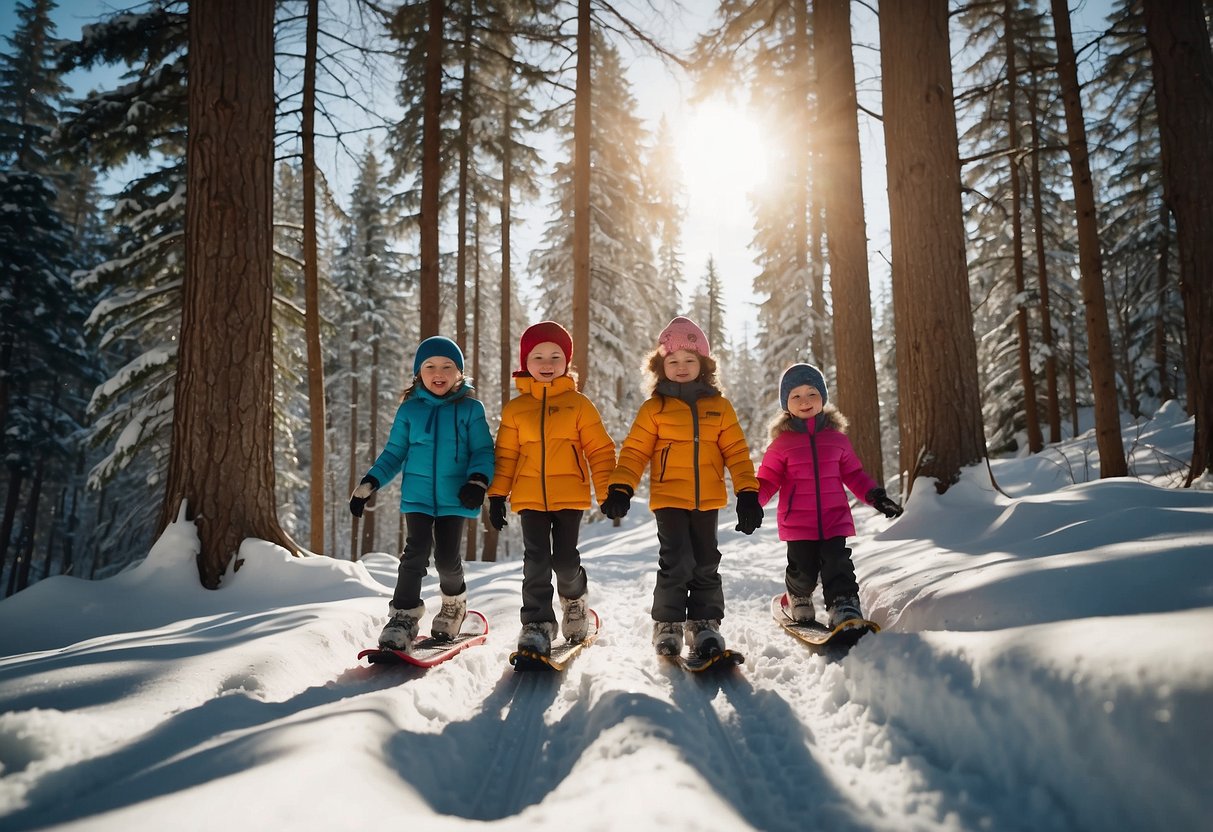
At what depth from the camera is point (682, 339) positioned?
3732 millimetres

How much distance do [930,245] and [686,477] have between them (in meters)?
4.11

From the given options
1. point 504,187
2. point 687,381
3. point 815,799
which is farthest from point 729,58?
point 815,799

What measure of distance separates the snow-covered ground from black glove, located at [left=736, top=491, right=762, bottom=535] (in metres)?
0.81

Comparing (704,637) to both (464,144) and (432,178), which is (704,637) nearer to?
(432,178)

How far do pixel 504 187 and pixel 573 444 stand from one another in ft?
44.2

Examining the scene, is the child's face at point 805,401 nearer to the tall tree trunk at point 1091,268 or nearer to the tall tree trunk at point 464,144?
the tall tree trunk at point 1091,268

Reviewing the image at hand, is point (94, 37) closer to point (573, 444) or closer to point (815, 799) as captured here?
point (573, 444)

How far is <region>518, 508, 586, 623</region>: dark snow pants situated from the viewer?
354 cm

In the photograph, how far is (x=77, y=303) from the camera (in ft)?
66.9

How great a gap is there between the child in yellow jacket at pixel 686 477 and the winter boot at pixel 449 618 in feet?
4.65

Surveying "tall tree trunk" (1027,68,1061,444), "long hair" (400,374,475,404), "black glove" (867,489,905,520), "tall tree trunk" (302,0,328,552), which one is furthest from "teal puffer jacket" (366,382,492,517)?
"tall tree trunk" (1027,68,1061,444)

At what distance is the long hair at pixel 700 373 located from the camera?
12.6 feet

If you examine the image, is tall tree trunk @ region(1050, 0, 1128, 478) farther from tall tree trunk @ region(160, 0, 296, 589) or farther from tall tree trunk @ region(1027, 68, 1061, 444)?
tall tree trunk @ region(160, 0, 296, 589)

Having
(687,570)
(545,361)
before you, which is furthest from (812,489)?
(545,361)
